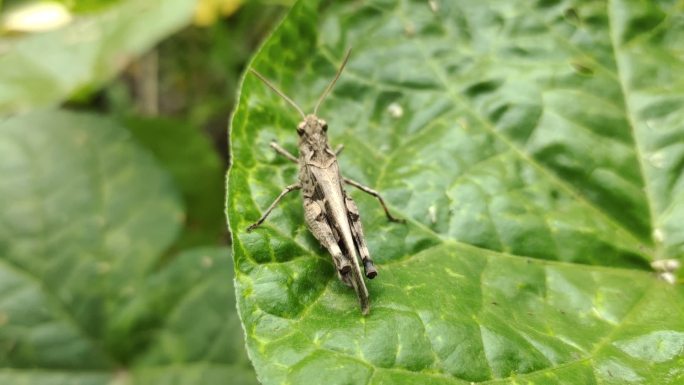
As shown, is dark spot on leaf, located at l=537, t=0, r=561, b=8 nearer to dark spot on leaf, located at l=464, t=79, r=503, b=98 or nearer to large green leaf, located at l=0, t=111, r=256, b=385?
dark spot on leaf, located at l=464, t=79, r=503, b=98

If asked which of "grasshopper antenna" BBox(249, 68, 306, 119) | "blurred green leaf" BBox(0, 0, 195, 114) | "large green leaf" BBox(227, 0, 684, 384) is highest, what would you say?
"blurred green leaf" BBox(0, 0, 195, 114)

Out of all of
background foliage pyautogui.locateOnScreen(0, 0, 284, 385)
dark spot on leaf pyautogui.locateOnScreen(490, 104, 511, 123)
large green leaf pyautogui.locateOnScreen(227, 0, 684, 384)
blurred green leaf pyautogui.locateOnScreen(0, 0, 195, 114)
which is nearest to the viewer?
large green leaf pyautogui.locateOnScreen(227, 0, 684, 384)

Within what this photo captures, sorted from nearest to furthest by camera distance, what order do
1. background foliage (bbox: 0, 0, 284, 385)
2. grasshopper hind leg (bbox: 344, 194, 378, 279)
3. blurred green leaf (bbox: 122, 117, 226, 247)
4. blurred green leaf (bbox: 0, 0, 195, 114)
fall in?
grasshopper hind leg (bbox: 344, 194, 378, 279)
background foliage (bbox: 0, 0, 284, 385)
blurred green leaf (bbox: 0, 0, 195, 114)
blurred green leaf (bbox: 122, 117, 226, 247)

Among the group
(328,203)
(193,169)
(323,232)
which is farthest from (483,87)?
(193,169)

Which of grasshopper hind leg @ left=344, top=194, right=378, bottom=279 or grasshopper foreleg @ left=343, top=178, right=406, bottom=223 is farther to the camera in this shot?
grasshopper foreleg @ left=343, top=178, right=406, bottom=223

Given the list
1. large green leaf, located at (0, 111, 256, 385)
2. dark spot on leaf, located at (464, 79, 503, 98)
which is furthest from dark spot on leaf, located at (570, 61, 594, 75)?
large green leaf, located at (0, 111, 256, 385)

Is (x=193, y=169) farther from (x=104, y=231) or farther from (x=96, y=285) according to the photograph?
(x=96, y=285)
